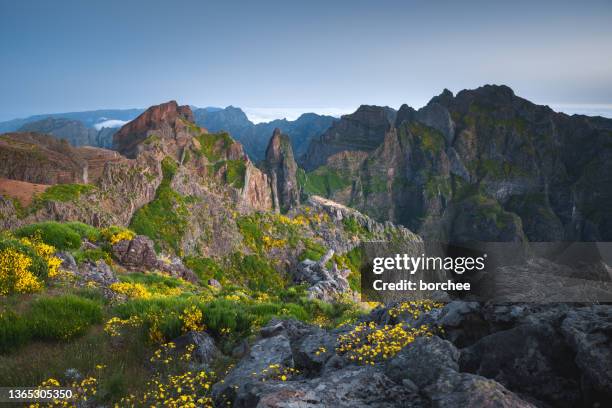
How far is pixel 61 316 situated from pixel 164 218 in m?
76.7

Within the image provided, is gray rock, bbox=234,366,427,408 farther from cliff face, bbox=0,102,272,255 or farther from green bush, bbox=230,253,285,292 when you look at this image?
green bush, bbox=230,253,285,292

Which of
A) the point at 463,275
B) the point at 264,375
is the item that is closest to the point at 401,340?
the point at 264,375

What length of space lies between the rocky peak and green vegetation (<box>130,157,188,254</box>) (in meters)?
55.5

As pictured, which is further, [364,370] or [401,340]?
[401,340]

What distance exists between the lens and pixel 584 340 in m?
6.20

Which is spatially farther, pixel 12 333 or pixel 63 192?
pixel 63 192

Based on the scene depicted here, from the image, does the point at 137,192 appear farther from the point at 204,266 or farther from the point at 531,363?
the point at 531,363

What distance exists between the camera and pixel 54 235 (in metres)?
21.5

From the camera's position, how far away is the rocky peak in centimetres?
14375

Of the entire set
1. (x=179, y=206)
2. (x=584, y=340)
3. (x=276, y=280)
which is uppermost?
(x=584, y=340)

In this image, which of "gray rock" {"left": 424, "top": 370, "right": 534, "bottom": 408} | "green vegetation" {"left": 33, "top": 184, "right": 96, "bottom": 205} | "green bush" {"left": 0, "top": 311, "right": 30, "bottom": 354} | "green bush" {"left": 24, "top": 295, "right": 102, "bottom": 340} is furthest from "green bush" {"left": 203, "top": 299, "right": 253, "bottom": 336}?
"green vegetation" {"left": 33, "top": 184, "right": 96, "bottom": 205}

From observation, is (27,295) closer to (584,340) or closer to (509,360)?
(509,360)

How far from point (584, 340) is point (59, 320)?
40.6ft

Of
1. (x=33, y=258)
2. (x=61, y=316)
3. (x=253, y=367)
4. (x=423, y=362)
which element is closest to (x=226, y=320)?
(x=253, y=367)
